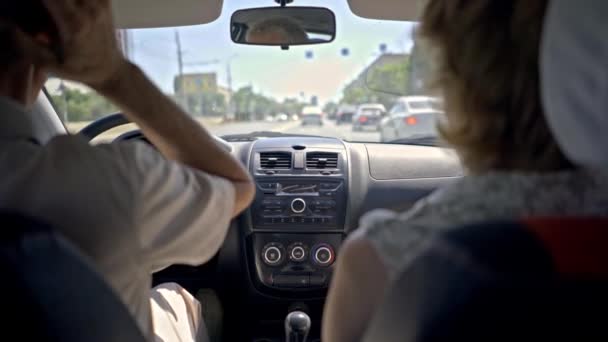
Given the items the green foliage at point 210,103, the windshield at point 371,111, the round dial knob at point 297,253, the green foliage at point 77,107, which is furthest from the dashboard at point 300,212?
the windshield at point 371,111

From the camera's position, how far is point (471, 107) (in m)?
1.40

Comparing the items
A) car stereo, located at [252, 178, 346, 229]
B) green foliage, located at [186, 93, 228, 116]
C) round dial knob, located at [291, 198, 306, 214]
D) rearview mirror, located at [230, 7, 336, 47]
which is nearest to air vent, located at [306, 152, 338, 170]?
car stereo, located at [252, 178, 346, 229]

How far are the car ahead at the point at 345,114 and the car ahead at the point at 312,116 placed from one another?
0.78ft

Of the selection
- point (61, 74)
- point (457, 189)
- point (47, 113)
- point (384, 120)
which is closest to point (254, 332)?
point (47, 113)

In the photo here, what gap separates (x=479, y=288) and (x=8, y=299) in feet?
3.05

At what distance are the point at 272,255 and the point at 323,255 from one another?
336 mm

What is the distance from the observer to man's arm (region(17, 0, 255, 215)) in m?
1.63

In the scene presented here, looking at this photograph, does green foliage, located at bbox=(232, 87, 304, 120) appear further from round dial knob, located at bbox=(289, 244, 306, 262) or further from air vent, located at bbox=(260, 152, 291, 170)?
round dial knob, located at bbox=(289, 244, 306, 262)

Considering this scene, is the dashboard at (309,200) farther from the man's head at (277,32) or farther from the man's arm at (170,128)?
the man's arm at (170,128)

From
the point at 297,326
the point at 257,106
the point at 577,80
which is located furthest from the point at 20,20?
the point at 257,106

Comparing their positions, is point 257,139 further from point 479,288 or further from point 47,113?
point 479,288

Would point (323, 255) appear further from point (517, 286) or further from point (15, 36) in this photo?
point (517, 286)

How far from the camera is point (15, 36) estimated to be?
62.2 inches

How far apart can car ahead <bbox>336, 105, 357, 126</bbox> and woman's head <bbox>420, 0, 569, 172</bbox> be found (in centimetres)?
542
